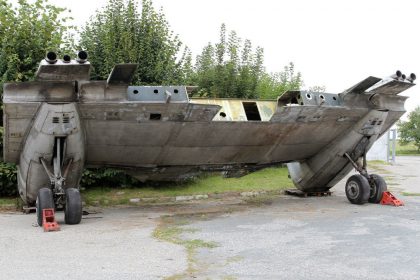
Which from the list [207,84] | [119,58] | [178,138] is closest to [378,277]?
[178,138]

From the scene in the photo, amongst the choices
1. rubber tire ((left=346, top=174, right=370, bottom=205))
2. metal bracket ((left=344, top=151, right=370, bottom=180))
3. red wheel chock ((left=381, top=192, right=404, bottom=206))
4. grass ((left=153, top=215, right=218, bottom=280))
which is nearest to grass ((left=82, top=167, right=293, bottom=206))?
metal bracket ((left=344, top=151, right=370, bottom=180))

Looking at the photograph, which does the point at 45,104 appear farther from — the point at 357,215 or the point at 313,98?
the point at 357,215

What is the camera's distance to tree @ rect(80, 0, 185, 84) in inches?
550

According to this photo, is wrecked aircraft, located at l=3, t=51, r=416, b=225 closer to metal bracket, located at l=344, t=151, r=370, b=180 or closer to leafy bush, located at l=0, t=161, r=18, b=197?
metal bracket, located at l=344, t=151, r=370, b=180

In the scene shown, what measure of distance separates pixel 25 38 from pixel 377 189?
977 cm

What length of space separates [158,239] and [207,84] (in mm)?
11317

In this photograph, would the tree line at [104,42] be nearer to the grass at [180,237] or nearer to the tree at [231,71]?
the tree at [231,71]

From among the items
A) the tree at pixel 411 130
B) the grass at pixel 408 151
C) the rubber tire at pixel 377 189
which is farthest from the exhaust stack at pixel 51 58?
the tree at pixel 411 130

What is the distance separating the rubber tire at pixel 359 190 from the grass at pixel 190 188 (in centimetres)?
331

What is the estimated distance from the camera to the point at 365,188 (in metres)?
11.6

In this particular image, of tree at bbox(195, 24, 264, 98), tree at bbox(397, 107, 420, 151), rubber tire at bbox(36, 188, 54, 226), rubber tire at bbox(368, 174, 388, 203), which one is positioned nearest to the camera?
rubber tire at bbox(36, 188, 54, 226)

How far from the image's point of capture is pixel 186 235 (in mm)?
7945

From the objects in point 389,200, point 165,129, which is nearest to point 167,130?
point 165,129

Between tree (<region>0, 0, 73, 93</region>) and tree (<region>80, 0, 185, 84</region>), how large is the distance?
108 centimetres
